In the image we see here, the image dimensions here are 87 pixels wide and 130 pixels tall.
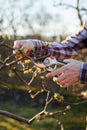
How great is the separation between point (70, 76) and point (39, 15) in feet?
34.7

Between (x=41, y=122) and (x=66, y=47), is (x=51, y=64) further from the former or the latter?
(x=41, y=122)

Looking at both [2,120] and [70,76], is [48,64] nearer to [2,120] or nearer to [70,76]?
[70,76]

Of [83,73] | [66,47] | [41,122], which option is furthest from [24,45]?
[41,122]

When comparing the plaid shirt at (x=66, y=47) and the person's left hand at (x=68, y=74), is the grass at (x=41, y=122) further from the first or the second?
the person's left hand at (x=68, y=74)

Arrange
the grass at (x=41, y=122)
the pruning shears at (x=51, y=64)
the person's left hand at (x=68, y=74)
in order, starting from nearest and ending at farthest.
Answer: the person's left hand at (x=68, y=74) < the pruning shears at (x=51, y=64) < the grass at (x=41, y=122)

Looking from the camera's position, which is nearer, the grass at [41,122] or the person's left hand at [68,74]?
the person's left hand at [68,74]

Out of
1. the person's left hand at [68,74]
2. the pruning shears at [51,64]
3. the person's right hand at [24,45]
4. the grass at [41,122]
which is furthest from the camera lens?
the grass at [41,122]

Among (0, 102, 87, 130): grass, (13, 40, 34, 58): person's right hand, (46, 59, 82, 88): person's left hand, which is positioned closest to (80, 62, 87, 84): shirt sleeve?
(46, 59, 82, 88): person's left hand

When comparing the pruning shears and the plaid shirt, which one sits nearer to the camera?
the pruning shears

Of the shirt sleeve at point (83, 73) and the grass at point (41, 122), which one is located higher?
the shirt sleeve at point (83, 73)

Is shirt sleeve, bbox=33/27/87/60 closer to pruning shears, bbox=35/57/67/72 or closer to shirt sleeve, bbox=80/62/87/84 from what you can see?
pruning shears, bbox=35/57/67/72

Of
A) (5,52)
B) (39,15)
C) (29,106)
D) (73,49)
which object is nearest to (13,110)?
(29,106)

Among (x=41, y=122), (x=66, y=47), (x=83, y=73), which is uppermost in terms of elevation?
(x=83, y=73)

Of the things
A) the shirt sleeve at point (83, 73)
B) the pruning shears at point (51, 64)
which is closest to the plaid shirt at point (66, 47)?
the pruning shears at point (51, 64)
